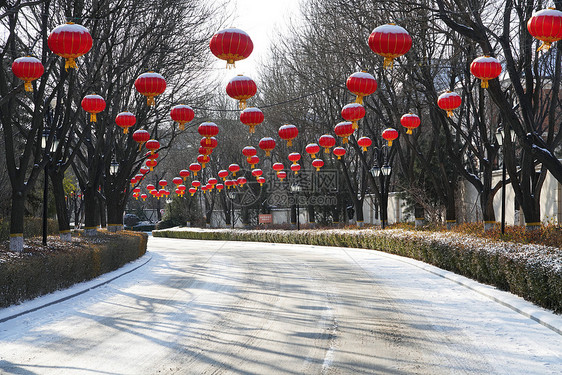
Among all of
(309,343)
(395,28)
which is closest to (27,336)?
(309,343)

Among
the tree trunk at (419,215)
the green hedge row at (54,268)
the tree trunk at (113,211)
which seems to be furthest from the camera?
the tree trunk at (419,215)

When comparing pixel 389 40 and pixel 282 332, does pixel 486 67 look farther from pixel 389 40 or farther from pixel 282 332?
pixel 282 332

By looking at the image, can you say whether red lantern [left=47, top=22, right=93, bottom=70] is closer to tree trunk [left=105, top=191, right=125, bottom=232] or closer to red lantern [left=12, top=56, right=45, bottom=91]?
red lantern [left=12, top=56, right=45, bottom=91]

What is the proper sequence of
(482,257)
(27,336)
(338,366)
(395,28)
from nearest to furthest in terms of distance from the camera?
(338,366), (27,336), (395,28), (482,257)

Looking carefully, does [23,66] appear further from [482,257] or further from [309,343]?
[482,257]

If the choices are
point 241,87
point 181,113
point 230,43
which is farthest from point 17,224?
point 230,43

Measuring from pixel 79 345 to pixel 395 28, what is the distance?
805 centimetres

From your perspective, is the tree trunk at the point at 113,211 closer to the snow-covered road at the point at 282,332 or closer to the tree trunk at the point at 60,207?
the tree trunk at the point at 60,207

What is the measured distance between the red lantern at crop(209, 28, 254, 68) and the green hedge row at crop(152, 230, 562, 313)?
273 inches

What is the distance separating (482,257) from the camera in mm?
12570

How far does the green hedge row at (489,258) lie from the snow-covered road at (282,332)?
0.53 metres

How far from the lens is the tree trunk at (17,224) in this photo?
1264cm

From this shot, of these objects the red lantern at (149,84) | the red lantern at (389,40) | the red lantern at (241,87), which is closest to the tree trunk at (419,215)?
the red lantern at (241,87)

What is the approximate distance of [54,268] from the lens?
12.0 metres
